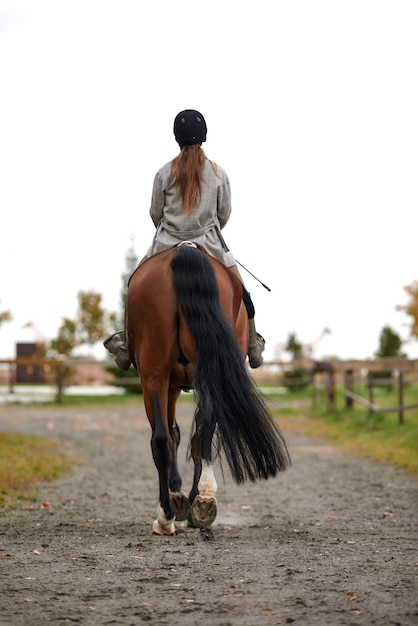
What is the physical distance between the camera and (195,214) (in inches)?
277

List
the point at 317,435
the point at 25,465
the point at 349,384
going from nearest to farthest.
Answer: the point at 25,465 → the point at 317,435 → the point at 349,384

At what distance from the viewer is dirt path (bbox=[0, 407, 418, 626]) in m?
4.11

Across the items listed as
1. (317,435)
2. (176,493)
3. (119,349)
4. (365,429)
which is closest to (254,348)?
(119,349)

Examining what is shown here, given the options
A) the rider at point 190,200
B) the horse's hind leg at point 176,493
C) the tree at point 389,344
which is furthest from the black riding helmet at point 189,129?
the tree at point 389,344

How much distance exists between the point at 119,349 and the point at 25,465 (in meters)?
5.06

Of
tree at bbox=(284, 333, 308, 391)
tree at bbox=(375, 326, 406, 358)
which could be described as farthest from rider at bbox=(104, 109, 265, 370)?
tree at bbox=(375, 326, 406, 358)

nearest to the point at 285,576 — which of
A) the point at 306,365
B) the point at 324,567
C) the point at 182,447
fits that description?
the point at 324,567

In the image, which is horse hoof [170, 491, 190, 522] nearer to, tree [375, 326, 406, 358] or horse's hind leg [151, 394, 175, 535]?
horse's hind leg [151, 394, 175, 535]

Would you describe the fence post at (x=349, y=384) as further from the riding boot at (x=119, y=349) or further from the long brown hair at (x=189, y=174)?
the long brown hair at (x=189, y=174)

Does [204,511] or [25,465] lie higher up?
[204,511]

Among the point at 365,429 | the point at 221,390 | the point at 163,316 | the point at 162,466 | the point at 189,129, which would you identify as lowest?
the point at 365,429

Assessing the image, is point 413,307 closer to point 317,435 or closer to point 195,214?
point 317,435

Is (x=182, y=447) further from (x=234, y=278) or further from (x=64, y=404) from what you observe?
(x=64, y=404)

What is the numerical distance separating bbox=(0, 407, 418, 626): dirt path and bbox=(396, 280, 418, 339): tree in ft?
115
